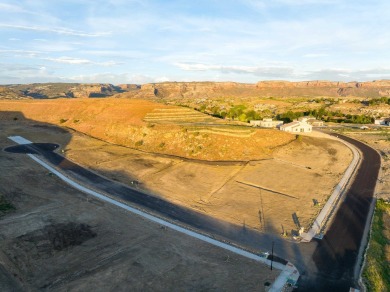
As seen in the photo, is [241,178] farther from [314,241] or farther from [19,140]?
[19,140]

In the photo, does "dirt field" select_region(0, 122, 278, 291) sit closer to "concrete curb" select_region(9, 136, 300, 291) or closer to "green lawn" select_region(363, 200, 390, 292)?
"concrete curb" select_region(9, 136, 300, 291)

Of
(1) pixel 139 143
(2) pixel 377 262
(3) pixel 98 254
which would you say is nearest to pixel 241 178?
(2) pixel 377 262

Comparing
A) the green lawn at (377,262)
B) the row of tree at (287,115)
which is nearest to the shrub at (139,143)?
the row of tree at (287,115)

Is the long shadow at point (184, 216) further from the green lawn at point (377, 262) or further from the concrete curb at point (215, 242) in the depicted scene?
the green lawn at point (377, 262)

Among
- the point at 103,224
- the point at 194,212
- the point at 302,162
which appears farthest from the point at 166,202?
the point at 302,162

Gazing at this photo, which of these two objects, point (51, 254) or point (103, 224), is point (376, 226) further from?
point (51, 254)

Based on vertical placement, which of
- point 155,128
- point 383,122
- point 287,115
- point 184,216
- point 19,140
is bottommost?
point 184,216
